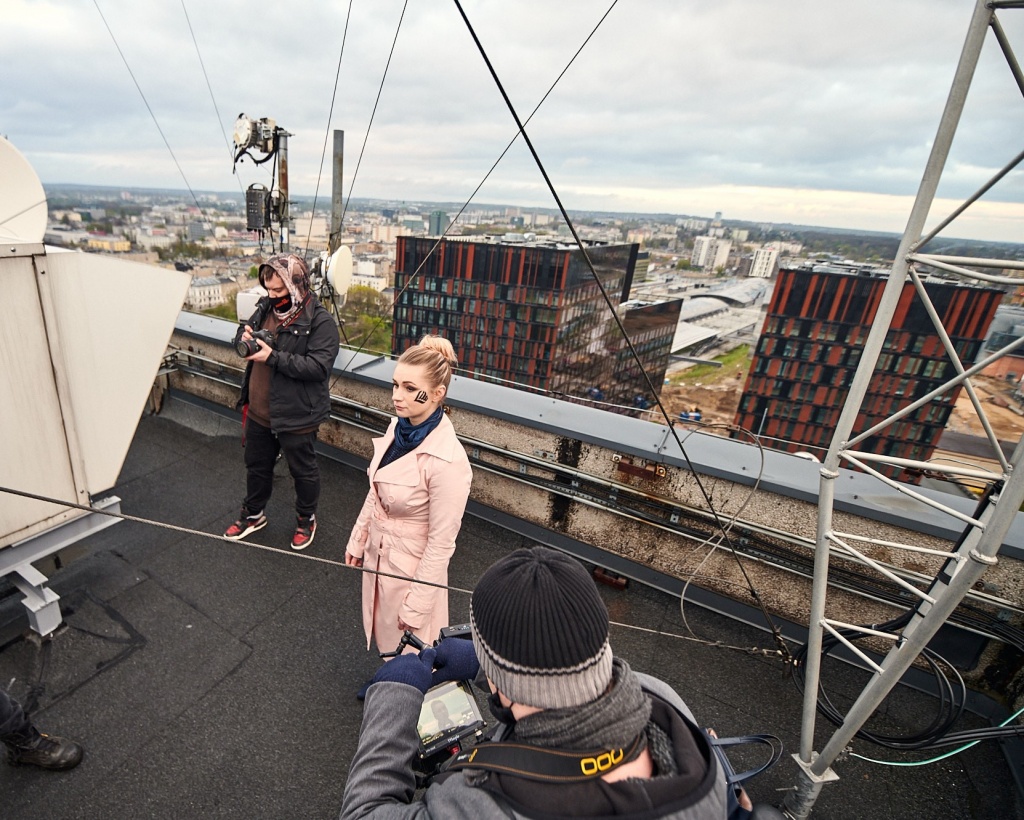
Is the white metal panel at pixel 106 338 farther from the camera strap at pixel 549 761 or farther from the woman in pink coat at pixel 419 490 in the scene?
the camera strap at pixel 549 761

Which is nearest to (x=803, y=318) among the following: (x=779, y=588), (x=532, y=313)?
(x=532, y=313)

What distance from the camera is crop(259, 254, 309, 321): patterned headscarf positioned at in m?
2.44

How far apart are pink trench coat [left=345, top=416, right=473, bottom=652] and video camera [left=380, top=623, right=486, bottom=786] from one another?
0.56 metres

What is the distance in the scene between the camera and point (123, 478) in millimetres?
3465

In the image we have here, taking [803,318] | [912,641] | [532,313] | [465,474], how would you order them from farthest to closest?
1. [532,313]
2. [803,318]
3. [465,474]
4. [912,641]

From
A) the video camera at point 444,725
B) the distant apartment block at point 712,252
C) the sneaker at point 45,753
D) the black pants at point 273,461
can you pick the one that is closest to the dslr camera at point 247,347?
the black pants at point 273,461

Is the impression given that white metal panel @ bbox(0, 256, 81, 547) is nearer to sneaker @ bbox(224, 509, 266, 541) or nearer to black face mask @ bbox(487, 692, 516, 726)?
sneaker @ bbox(224, 509, 266, 541)

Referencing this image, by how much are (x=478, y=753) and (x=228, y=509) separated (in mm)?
3126

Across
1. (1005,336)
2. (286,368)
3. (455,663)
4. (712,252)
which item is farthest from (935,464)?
(712,252)

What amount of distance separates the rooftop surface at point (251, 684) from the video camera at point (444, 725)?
591 mm

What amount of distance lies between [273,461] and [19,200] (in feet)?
5.09

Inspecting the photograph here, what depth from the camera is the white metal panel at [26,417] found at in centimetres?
176

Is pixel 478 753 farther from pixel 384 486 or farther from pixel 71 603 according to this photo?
pixel 71 603

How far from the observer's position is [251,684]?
6.98ft
